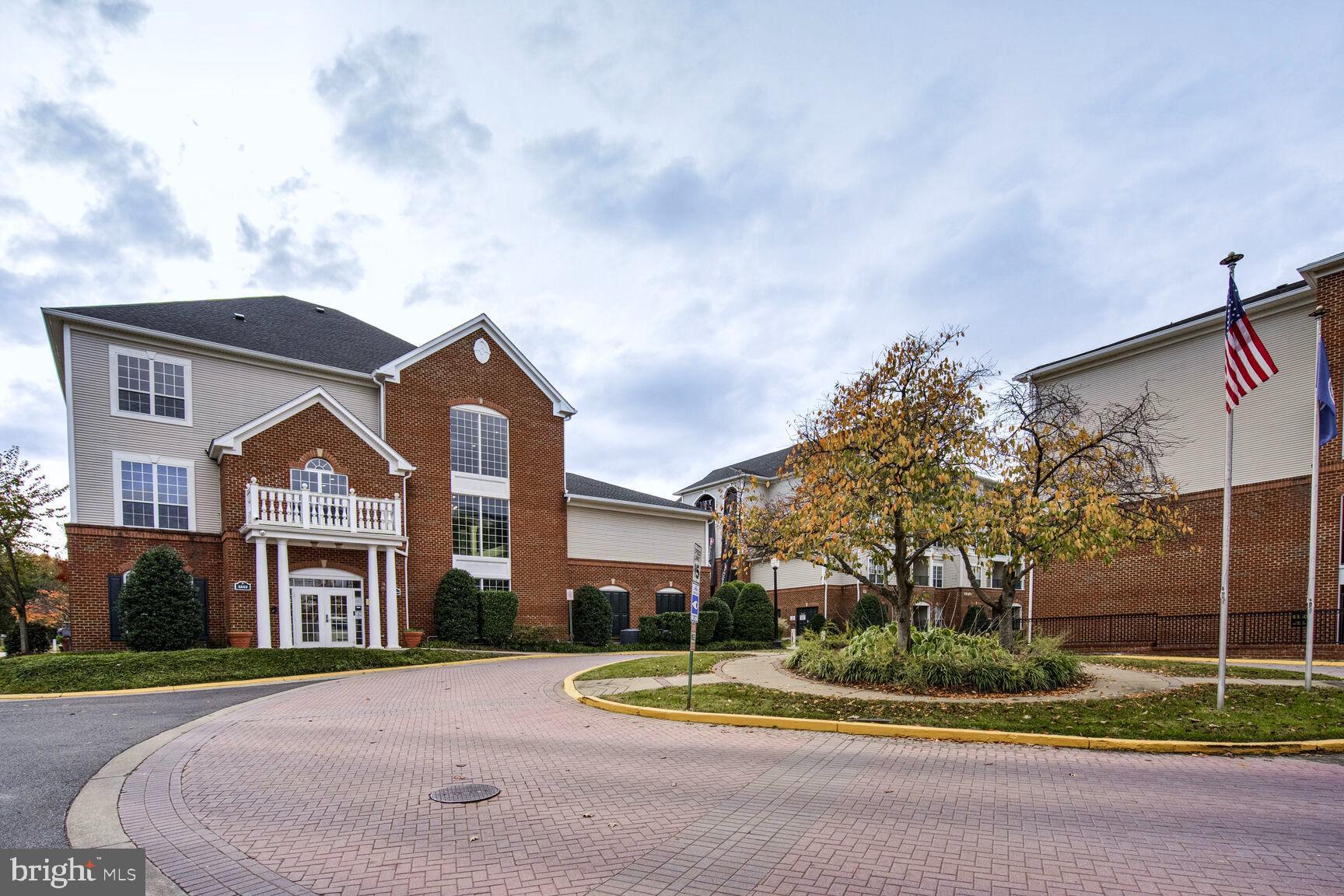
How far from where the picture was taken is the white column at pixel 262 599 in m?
19.8

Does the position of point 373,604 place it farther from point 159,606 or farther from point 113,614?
point 113,614

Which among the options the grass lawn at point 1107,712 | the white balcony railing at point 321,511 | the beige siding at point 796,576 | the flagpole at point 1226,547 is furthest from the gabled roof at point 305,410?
the flagpole at point 1226,547

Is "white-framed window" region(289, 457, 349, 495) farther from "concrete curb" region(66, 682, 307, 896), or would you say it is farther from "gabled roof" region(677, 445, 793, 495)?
"gabled roof" region(677, 445, 793, 495)

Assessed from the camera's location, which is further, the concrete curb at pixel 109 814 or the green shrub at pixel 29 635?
the green shrub at pixel 29 635

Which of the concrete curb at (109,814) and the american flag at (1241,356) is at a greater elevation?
the american flag at (1241,356)

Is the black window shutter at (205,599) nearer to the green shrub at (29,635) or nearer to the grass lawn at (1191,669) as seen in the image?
the green shrub at (29,635)

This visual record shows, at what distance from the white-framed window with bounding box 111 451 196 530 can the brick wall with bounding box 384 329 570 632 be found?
20.0 ft

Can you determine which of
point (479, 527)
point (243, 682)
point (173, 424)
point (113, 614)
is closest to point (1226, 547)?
point (243, 682)

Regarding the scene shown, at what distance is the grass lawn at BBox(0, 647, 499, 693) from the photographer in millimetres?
14695

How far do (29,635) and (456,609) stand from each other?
18089 mm

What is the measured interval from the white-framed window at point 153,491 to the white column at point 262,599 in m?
2.90

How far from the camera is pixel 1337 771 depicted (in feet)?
25.1

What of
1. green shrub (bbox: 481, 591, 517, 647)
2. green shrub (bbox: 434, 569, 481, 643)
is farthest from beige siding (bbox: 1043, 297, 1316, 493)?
green shrub (bbox: 434, 569, 481, 643)

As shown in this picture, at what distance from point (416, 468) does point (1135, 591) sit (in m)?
24.2
